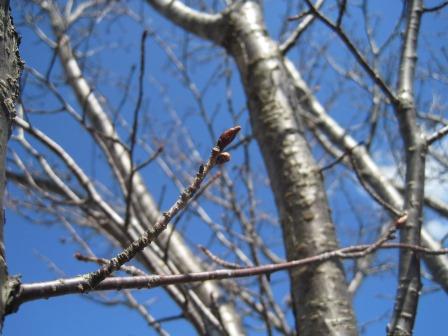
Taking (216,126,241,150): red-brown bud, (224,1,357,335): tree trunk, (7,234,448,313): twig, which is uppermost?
(224,1,357,335): tree trunk

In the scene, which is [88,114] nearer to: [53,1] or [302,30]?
[53,1]

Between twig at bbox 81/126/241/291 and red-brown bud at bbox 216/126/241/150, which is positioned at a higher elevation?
red-brown bud at bbox 216/126/241/150

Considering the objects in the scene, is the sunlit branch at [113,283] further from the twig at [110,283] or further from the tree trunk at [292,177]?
the tree trunk at [292,177]

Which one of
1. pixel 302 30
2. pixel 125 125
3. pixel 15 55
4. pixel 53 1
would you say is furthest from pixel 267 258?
pixel 15 55

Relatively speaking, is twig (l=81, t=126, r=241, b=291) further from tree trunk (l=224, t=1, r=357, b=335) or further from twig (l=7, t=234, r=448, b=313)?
tree trunk (l=224, t=1, r=357, b=335)

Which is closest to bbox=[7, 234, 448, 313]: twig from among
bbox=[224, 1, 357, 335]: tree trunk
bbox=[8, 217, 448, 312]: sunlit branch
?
bbox=[8, 217, 448, 312]: sunlit branch

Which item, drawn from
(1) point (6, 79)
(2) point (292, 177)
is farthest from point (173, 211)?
(2) point (292, 177)

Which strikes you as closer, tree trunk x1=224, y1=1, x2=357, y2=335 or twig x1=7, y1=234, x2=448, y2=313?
twig x1=7, y1=234, x2=448, y2=313

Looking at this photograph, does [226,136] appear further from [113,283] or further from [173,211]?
[113,283]
